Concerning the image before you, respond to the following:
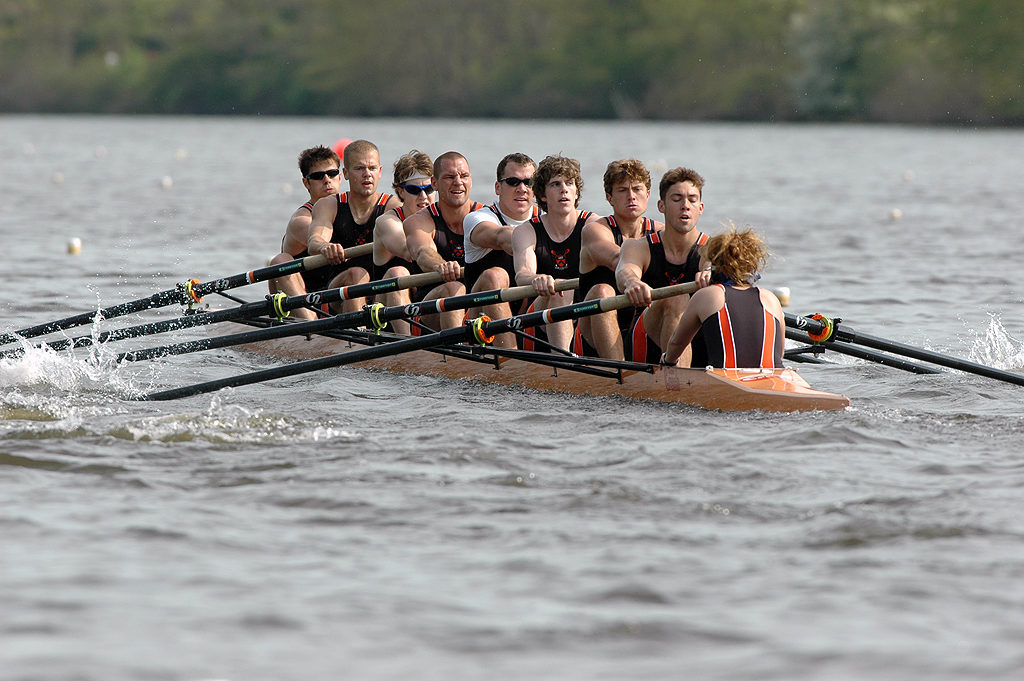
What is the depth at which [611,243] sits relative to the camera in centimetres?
780

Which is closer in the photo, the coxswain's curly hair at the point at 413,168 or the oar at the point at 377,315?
the oar at the point at 377,315

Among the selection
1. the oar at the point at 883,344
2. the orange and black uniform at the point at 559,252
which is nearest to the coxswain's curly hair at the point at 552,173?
the orange and black uniform at the point at 559,252

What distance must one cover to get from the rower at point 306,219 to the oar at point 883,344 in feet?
12.5

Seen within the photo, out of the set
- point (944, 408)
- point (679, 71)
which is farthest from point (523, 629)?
point (679, 71)

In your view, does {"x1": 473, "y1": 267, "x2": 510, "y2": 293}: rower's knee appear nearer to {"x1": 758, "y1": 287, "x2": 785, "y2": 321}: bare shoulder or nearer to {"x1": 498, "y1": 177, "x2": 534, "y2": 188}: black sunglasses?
{"x1": 498, "y1": 177, "x2": 534, "y2": 188}: black sunglasses

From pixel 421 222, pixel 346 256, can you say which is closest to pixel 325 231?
pixel 346 256

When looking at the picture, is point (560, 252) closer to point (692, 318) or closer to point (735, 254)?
point (692, 318)

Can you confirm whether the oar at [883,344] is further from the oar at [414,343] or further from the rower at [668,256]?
the oar at [414,343]

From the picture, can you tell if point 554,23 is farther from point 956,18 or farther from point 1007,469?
point 1007,469

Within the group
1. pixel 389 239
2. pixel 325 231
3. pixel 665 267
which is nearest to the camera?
pixel 665 267

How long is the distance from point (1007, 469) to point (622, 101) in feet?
205

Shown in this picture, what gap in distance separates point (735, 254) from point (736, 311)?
0.28m

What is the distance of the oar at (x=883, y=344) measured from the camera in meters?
7.26

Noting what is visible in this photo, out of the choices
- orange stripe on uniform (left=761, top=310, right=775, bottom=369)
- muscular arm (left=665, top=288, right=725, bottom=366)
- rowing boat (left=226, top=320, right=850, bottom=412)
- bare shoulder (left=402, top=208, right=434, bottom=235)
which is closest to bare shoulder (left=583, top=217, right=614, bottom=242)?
rowing boat (left=226, top=320, right=850, bottom=412)
